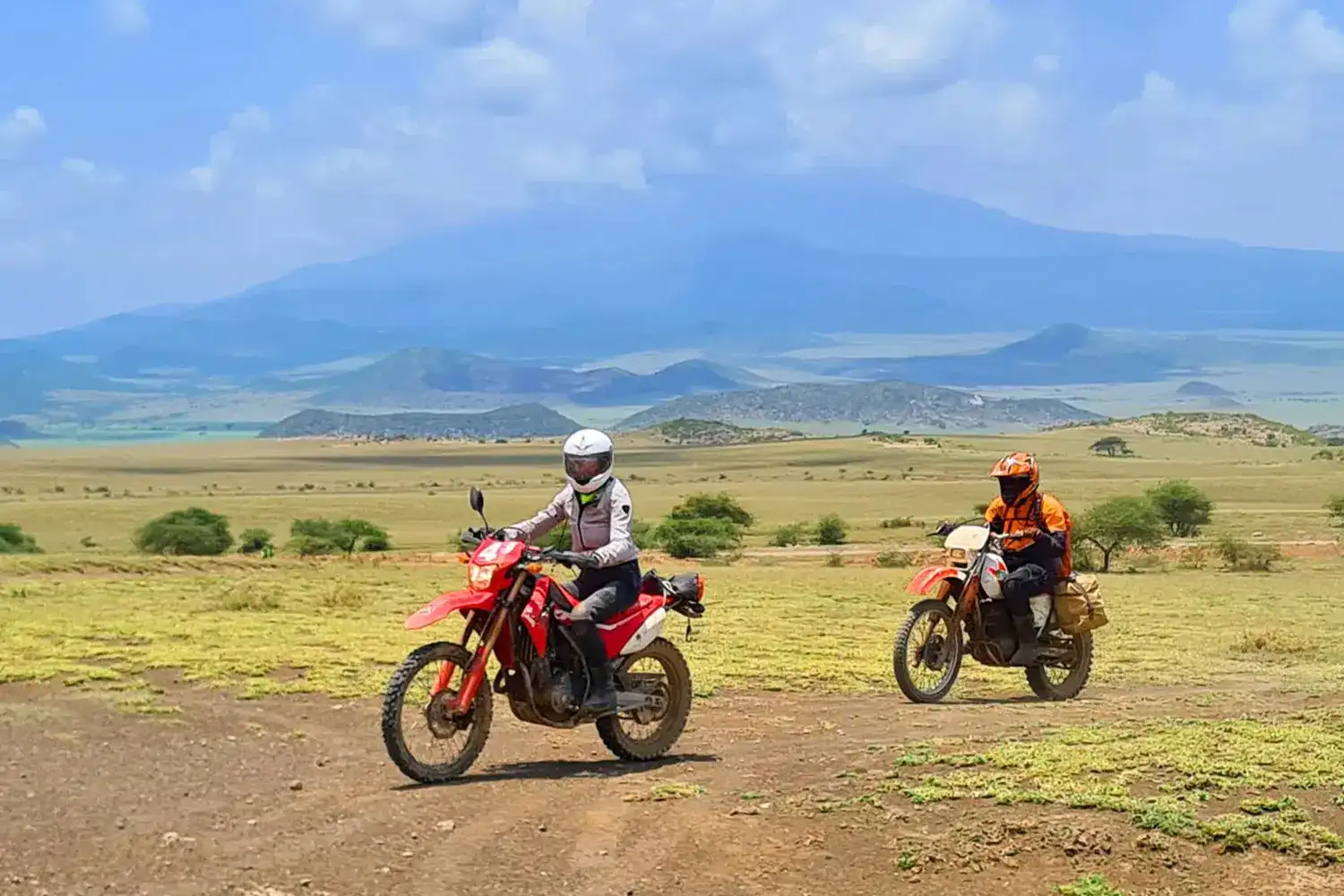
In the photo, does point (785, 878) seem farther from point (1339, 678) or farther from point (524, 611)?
point (1339, 678)

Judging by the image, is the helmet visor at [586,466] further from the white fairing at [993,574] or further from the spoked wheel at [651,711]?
the white fairing at [993,574]

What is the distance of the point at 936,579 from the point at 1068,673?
1.72 meters

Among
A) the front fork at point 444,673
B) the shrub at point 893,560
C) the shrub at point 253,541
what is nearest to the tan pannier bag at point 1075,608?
the front fork at point 444,673

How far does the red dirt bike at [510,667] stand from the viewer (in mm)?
9117

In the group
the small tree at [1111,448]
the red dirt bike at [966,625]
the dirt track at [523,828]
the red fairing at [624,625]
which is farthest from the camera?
the small tree at [1111,448]

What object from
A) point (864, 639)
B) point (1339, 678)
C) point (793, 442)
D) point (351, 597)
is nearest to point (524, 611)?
point (1339, 678)

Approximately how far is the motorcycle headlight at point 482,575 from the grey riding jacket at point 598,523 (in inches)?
19.3

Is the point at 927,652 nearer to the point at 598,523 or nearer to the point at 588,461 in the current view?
the point at 598,523

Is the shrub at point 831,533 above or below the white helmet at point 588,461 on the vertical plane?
below

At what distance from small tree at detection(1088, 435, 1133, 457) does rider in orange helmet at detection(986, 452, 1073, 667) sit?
125m

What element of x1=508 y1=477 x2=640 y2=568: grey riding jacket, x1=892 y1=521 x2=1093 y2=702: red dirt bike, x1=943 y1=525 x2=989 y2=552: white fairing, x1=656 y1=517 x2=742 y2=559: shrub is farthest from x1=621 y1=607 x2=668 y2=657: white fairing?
x1=656 y1=517 x2=742 y2=559: shrub

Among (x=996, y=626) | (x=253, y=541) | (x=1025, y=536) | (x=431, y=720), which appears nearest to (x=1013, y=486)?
(x=1025, y=536)

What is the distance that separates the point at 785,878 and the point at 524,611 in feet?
9.23

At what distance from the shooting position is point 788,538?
56969 millimetres
